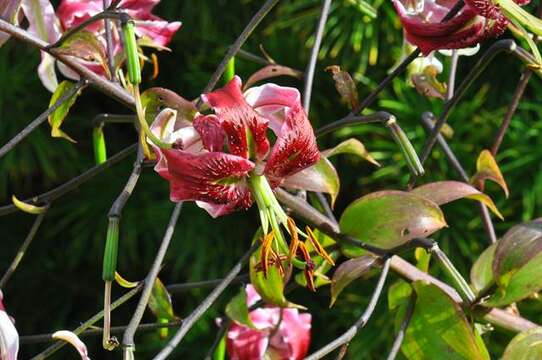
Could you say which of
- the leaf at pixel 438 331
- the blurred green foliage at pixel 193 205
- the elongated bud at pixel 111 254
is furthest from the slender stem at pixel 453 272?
the blurred green foliage at pixel 193 205

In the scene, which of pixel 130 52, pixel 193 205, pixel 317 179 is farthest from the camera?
pixel 193 205

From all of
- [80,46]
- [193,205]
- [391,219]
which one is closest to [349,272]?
[391,219]

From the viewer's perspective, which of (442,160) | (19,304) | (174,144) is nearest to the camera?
(174,144)

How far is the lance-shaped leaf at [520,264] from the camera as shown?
41 cm

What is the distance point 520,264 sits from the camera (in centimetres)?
41

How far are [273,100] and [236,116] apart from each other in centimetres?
2

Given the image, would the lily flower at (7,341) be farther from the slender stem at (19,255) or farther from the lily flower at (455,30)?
the lily flower at (455,30)

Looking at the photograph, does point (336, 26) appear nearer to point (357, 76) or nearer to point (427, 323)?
point (357, 76)

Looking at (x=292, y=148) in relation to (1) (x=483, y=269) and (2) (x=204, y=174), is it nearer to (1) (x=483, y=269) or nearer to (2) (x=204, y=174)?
(2) (x=204, y=174)

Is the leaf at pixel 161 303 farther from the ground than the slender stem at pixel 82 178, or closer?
closer

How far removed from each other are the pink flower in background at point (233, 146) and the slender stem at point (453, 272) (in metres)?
0.05

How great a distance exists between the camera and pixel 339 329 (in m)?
1.48

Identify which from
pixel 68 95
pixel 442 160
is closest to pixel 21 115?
pixel 442 160

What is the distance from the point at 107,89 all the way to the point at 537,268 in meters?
0.17
